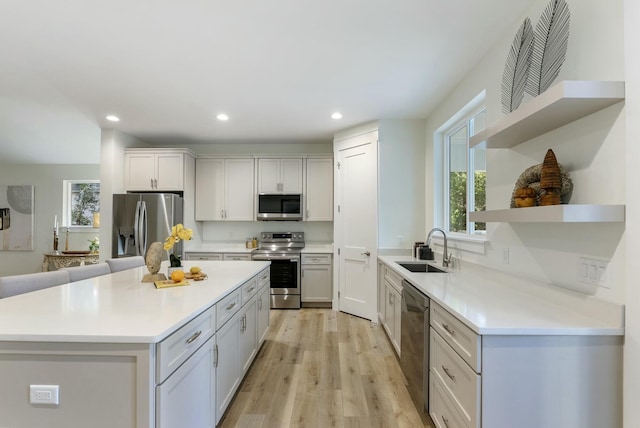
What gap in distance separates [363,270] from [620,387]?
109 inches

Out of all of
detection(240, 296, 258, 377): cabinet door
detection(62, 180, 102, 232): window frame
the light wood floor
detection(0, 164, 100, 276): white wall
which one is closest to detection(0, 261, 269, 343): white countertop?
detection(240, 296, 258, 377): cabinet door

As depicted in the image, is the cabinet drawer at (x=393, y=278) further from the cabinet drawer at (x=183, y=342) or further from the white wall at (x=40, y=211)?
the white wall at (x=40, y=211)

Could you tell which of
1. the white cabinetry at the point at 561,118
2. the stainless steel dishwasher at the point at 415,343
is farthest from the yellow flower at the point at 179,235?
the white cabinetry at the point at 561,118

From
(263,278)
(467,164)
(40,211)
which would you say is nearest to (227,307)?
(263,278)

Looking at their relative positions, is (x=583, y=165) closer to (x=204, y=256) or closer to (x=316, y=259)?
(x=316, y=259)

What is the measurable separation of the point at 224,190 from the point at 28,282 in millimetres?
3027

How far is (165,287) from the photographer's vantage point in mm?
1864

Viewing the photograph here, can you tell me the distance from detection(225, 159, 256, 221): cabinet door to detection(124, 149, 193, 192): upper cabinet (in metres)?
0.69

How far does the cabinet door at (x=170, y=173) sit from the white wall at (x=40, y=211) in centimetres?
274

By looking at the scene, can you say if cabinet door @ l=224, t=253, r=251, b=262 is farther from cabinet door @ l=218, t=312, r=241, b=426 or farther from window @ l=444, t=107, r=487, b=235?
window @ l=444, t=107, r=487, b=235

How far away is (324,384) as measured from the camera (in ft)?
7.57

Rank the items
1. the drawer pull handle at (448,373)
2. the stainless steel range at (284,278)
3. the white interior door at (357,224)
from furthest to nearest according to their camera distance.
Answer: the stainless steel range at (284,278) < the white interior door at (357,224) < the drawer pull handle at (448,373)

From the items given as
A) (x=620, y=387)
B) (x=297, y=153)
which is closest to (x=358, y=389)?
(x=620, y=387)

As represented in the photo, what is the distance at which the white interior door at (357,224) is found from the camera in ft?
12.3
